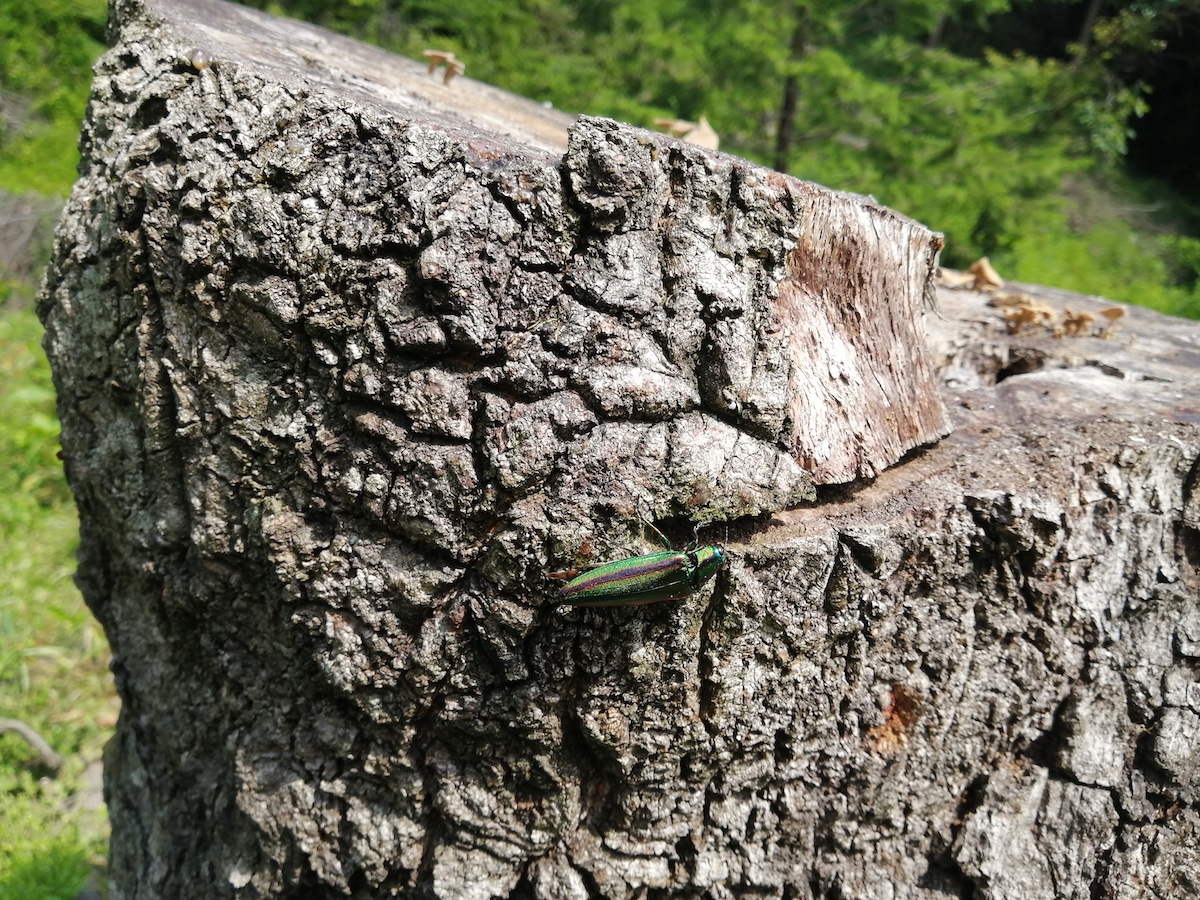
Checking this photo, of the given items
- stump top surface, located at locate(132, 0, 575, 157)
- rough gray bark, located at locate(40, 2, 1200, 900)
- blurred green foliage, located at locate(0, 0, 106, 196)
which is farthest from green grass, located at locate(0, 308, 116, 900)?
blurred green foliage, located at locate(0, 0, 106, 196)

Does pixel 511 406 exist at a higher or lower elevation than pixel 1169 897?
higher

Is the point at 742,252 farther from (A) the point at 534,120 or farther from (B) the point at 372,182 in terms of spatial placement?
(A) the point at 534,120

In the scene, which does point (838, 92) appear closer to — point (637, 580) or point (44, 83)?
point (637, 580)

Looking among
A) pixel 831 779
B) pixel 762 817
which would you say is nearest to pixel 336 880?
pixel 762 817

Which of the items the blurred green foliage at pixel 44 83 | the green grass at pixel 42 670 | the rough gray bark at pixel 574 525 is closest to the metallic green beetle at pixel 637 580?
the rough gray bark at pixel 574 525

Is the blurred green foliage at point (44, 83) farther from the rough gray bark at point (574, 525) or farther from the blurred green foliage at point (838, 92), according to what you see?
the rough gray bark at point (574, 525)
